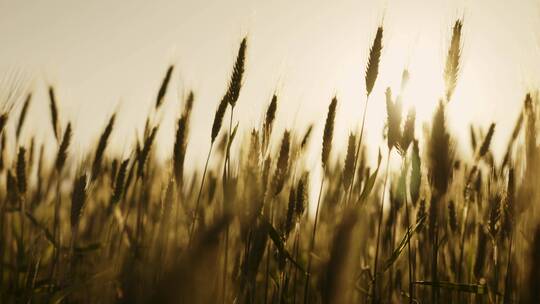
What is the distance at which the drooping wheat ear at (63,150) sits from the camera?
2.11 m

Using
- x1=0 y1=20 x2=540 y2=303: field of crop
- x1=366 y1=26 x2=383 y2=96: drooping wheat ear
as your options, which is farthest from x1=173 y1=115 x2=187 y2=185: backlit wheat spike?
x1=366 y1=26 x2=383 y2=96: drooping wheat ear

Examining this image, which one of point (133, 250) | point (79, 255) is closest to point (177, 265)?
point (133, 250)

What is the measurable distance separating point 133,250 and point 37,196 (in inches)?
43.2

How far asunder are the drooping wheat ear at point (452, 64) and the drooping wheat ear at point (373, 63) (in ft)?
0.82

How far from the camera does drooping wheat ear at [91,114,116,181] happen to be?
2.06 metres

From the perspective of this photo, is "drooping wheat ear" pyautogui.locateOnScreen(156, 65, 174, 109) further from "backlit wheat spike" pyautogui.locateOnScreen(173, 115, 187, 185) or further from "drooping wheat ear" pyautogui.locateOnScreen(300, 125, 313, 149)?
"drooping wheat ear" pyautogui.locateOnScreen(300, 125, 313, 149)

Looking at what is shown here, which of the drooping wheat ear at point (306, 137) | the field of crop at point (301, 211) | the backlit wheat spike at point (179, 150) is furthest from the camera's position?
the drooping wheat ear at point (306, 137)

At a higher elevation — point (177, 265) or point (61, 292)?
point (177, 265)

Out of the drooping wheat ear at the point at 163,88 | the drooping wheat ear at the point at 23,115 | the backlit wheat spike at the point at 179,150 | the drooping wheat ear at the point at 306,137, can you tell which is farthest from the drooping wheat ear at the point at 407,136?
the drooping wheat ear at the point at 23,115

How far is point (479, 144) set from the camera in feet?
8.02

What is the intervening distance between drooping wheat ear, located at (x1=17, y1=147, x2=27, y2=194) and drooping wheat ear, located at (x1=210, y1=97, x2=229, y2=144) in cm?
93

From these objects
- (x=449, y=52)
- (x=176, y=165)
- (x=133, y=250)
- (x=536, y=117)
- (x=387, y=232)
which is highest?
(x=449, y=52)

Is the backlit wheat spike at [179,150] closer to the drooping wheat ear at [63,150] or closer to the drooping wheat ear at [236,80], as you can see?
the drooping wheat ear at [236,80]

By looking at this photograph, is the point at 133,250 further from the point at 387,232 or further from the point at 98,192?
the point at 98,192
